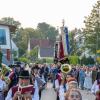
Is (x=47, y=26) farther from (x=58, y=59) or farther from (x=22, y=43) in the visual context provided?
(x=58, y=59)

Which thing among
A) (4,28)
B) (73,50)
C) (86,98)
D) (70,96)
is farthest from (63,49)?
(73,50)

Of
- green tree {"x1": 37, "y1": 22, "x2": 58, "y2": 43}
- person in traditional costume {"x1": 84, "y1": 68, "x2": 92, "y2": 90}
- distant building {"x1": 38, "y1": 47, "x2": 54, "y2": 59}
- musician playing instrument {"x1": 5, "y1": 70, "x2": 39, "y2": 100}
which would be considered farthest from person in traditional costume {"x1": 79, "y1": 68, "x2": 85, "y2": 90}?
green tree {"x1": 37, "y1": 22, "x2": 58, "y2": 43}

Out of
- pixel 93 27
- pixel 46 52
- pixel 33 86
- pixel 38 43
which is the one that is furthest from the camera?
pixel 38 43

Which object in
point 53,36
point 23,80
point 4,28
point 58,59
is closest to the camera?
point 23,80

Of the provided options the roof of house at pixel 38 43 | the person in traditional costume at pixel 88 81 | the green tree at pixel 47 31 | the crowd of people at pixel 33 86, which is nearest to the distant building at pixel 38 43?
the roof of house at pixel 38 43

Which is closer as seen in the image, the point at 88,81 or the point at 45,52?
the point at 88,81

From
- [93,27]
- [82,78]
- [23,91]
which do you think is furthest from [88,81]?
[93,27]

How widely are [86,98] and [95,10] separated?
42.5 metres

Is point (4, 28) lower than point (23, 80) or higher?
higher

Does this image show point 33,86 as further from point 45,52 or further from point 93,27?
point 45,52

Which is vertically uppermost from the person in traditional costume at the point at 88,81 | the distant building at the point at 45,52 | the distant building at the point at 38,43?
the distant building at the point at 38,43

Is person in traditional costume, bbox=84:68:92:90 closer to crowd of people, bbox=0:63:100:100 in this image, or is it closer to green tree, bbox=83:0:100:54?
crowd of people, bbox=0:63:100:100

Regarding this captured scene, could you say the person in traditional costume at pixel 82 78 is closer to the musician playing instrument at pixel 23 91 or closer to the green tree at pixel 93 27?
the musician playing instrument at pixel 23 91

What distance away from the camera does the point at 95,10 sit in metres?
67.9
